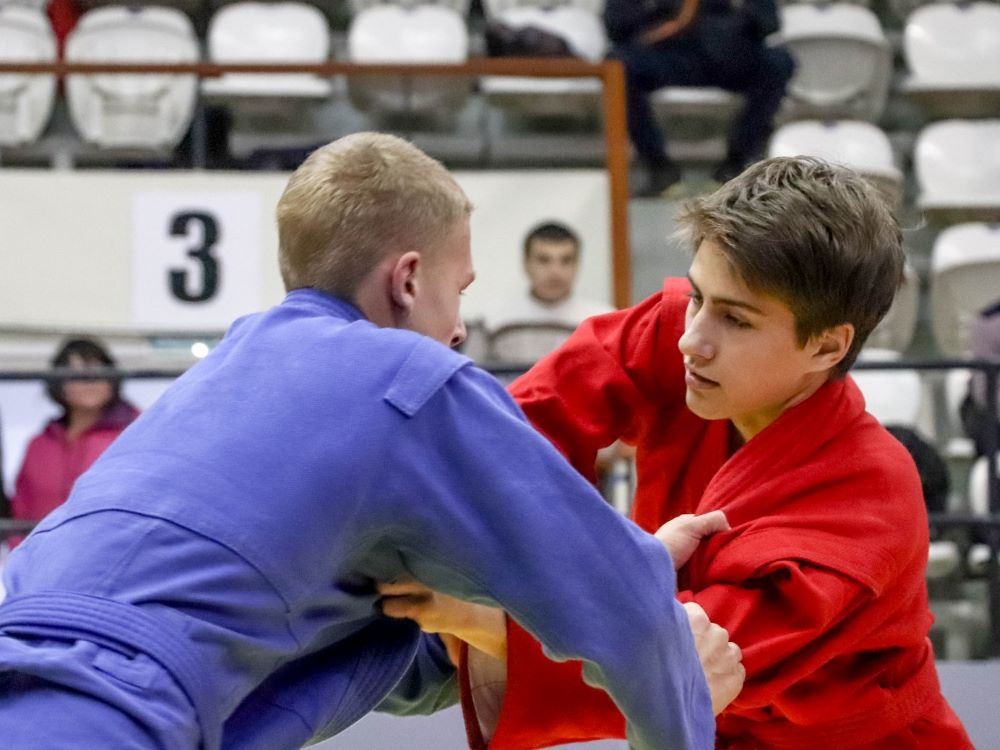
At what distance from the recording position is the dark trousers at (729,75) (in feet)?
16.9

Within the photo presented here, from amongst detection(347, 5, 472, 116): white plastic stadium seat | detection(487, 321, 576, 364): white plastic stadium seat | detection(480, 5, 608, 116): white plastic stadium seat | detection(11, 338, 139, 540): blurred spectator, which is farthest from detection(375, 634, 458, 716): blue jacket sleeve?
detection(347, 5, 472, 116): white plastic stadium seat

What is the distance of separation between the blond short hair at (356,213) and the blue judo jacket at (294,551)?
0.12 ft

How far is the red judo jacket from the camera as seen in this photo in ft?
4.54

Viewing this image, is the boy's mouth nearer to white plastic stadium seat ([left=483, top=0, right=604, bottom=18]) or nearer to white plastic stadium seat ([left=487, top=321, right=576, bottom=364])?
white plastic stadium seat ([left=487, top=321, right=576, bottom=364])

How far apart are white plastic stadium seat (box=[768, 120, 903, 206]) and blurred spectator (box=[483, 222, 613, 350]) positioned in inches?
47.9

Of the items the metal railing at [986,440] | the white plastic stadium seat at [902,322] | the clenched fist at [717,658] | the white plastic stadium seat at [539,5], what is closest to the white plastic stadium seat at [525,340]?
the metal railing at [986,440]

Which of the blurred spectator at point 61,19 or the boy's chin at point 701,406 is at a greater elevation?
the blurred spectator at point 61,19

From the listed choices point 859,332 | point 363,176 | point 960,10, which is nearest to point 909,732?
point 859,332

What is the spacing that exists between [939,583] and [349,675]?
2742mm

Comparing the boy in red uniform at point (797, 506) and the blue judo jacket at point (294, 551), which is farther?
the boy in red uniform at point (797, 506)

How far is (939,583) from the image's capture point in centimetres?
376

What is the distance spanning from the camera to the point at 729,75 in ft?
17.2

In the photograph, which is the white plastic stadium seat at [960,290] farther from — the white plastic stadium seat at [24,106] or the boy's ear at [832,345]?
the boy's ear at [832,345]

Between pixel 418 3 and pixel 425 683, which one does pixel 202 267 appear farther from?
pixel 425 683
